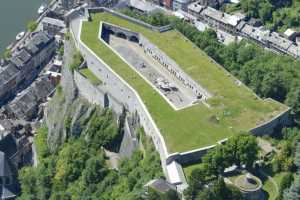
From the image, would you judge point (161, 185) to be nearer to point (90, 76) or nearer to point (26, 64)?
point (90, 76)

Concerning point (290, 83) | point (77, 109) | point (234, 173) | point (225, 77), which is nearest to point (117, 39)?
point (77, 109)

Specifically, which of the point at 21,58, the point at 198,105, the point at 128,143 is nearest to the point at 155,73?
the point at 198,105

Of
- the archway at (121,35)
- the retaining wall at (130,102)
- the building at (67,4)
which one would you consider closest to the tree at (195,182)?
the retaining wall at (130,102)

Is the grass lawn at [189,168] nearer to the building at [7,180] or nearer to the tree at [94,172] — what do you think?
the tree at [94,172]

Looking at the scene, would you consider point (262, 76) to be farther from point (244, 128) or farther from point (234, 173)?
point (234, 173)

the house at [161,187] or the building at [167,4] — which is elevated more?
the house at [161,187]

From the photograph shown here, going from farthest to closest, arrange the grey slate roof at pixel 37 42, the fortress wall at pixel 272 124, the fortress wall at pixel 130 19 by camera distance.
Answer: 1. the grey slate roof at pixel 37 42
2. the fortress wall at pixel 130 19
3. the fortress wall at pixel 272 124
